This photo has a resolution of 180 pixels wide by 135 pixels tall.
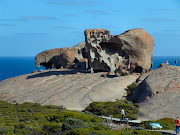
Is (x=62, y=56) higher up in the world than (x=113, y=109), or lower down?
higher up

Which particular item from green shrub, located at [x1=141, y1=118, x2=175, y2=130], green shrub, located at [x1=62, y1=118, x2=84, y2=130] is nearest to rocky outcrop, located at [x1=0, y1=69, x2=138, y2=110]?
green shrub, located at [x1=141, y1=118, x2=175, y2=130]

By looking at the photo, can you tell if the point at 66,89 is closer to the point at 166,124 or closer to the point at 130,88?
the point at 130,88

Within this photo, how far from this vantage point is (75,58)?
188 feet

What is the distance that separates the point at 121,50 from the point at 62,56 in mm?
14503

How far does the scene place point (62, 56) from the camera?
5750cm

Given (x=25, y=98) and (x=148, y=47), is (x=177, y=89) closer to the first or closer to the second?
(x=148, y=47)

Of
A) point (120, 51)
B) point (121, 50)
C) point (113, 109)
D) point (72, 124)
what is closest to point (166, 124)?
point (113, 109)

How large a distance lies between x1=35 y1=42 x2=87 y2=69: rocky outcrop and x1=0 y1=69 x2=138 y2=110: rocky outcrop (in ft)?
30.8

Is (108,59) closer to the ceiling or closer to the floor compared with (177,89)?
closer to the ceiling

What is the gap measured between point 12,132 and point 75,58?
39267mm

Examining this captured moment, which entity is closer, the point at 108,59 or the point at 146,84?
the point at 146,84

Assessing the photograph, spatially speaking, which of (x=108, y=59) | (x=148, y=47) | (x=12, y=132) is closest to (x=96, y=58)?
(x=108, y=59)

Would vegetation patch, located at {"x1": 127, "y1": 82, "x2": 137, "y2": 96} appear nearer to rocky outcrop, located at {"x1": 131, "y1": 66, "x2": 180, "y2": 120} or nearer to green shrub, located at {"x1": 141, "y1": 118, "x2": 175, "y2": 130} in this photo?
rocky outcrop, located at {"x1": 131, "y1": 66, "x2": 180, "y2": 120}

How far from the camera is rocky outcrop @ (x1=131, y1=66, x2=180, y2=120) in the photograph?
29469 millimetres
